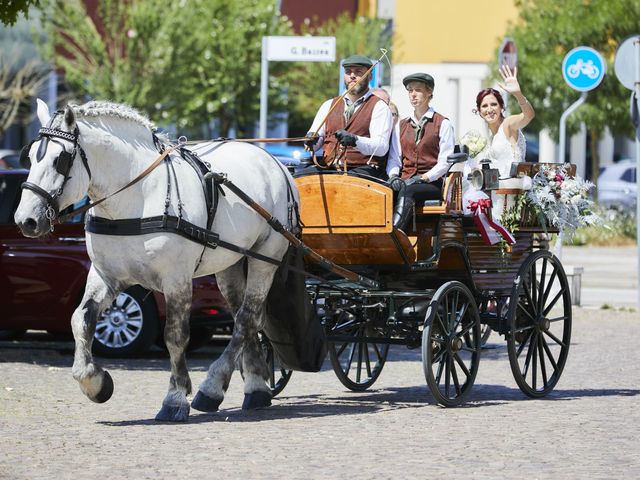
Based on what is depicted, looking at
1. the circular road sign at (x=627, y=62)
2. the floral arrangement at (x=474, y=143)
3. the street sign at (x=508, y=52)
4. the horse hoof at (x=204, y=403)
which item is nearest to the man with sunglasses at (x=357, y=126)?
the floral arrangement at (x=474, y=143)

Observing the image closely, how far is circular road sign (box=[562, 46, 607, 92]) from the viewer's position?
19.8m

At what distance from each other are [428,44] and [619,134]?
15.0m

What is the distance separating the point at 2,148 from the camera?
41.1 meters

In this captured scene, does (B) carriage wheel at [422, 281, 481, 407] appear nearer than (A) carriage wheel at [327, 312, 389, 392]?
Yes

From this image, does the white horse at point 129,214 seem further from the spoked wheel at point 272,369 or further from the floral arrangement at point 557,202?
the floral arrangement at point 557,202

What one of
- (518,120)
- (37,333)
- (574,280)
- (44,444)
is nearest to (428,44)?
(574,280)

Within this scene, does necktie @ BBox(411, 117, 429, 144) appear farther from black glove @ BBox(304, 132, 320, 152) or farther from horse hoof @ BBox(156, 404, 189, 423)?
horse hoof @ BBox(156, 404, 189, 423)

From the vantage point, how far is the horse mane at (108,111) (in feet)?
31.9

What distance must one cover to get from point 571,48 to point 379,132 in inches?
974

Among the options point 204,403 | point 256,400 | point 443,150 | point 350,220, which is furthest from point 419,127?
point 204,403

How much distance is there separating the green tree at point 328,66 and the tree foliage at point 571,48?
571 centimetres

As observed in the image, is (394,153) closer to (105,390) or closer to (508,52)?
(105,390)

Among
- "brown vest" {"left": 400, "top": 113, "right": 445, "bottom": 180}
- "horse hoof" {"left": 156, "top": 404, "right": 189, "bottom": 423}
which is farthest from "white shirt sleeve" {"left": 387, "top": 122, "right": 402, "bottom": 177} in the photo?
"horse hoof" {"left": 156, "top": 404, "right": 189, "bottom": 423}

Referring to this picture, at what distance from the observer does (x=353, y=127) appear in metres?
11.0
